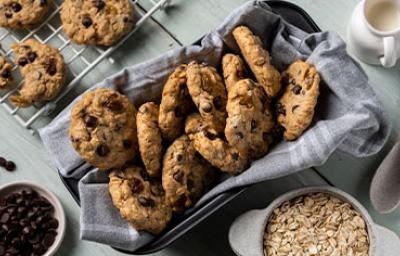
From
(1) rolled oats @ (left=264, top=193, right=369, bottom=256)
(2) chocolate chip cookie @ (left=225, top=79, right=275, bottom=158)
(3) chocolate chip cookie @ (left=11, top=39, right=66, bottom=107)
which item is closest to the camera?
(2) chocolate chip cookie @ (left=225, top=79, right=275, bottom=158)

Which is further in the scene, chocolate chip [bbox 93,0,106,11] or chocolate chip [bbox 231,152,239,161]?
chocolate chip [bbox 93,0,106,11]

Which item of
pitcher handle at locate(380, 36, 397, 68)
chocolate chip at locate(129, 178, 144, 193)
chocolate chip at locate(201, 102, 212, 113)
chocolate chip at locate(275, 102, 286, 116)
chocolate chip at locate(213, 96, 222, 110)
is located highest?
chocolate chip at locate(201, 102, 212, 113)

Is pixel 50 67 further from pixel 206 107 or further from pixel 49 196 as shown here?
pixel 206 107

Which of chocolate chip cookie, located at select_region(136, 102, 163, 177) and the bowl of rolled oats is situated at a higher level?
chocolate chip cookie, located at select_region(136, 102, 163, 177)

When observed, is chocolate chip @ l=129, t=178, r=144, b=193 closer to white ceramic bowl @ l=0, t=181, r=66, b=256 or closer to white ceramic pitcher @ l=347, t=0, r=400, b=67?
white ceramic bowl @ l=0, t=181, r=66, b=256

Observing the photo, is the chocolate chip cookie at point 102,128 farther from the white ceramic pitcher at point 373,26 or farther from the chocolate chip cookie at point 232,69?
the white ceramic pitcher at point 373,26

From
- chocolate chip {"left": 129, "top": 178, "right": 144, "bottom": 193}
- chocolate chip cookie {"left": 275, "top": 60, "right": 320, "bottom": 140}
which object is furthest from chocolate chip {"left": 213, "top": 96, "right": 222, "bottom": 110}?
chocolate chip {"left": 129, "top": 178, "right": 144, "bottom": 193}

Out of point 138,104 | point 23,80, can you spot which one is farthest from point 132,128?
point 23,80
